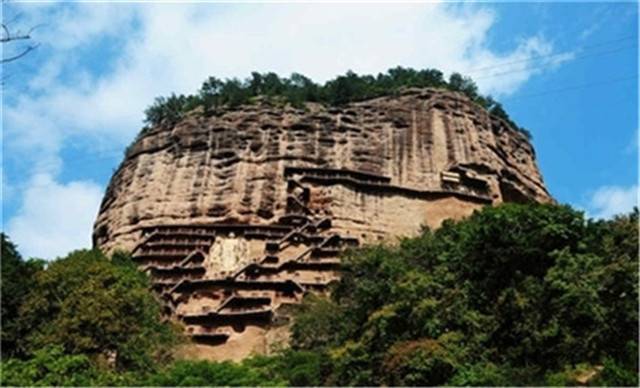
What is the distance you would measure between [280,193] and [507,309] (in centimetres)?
2222

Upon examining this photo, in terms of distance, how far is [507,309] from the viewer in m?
21.1

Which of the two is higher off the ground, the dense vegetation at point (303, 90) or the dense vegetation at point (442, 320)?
the dense vegetation at point (303, 90)

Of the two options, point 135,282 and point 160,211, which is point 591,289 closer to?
point 135,282

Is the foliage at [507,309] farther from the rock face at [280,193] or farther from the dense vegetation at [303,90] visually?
the dense vegetation at [303,90]

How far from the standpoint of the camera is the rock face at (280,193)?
36625 mm

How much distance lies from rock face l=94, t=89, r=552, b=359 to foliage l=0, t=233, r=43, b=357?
9192 mm

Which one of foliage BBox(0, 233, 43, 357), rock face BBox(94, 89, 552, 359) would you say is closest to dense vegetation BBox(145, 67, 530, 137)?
rock face BBox(94, 89, 552, 359)

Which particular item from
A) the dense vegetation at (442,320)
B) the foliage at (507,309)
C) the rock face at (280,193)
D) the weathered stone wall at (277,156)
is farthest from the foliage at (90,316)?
the weathered stone wall at (277,156)

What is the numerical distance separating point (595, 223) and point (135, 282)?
12653 mm

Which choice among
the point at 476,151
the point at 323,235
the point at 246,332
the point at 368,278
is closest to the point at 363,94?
the point at 476,151

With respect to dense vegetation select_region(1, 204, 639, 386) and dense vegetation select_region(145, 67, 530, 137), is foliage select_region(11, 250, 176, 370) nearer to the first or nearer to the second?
dense vegetation select_region(1, 204, 639, 386)

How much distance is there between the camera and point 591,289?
1969 centimetres

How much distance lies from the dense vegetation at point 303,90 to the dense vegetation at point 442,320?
23.5 m

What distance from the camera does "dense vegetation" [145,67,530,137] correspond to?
48875 millimetres
